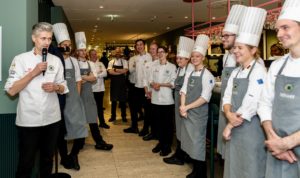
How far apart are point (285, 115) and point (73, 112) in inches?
92.8

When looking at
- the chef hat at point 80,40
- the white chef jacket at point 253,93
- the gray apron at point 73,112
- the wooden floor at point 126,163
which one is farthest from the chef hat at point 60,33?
the white chef jacket at point 253,93

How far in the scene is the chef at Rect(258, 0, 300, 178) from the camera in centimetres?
162

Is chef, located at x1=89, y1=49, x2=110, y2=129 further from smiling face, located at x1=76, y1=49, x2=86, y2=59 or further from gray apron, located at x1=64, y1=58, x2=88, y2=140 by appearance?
gray apron, located at x1=64, y1=58, x2=88, y2=140

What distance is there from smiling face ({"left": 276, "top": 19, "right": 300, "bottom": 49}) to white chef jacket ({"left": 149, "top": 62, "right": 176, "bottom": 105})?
2.41 meters

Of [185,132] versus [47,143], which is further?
[185,132]

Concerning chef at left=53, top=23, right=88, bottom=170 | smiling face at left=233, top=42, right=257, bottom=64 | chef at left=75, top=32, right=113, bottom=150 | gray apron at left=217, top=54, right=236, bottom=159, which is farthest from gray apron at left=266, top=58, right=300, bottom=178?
chef at left=75, top=32, right=113, bottom=150

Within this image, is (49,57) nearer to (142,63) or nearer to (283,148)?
(283,148)

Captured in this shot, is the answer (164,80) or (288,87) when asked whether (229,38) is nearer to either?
(288,87)

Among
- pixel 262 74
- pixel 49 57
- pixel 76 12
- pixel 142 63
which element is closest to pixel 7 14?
pixel 49 57

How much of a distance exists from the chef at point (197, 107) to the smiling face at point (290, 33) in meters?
1.32

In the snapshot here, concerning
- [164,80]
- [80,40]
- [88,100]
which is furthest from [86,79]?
[164,80]

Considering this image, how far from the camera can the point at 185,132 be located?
3.22 metres

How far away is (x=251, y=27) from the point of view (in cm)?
226

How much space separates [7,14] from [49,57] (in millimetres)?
604
